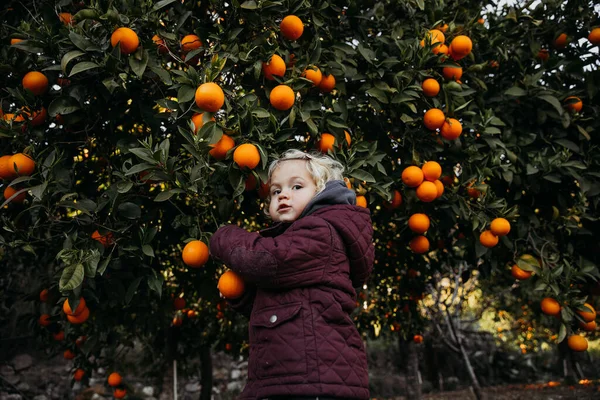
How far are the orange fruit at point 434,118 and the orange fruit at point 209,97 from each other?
1.10 meters

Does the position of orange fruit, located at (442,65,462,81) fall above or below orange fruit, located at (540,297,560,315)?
above

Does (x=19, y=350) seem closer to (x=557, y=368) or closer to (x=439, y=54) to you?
(x=439, y=54)

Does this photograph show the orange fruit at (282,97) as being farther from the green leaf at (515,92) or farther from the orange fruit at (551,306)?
the orange fruit at (551,306)

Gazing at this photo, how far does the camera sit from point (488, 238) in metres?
2.41

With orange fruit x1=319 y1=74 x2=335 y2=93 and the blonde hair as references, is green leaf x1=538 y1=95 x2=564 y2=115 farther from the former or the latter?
the blonde hair

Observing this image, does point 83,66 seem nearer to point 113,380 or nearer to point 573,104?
point 573,104

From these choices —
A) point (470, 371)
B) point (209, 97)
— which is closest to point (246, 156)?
point (209, 97)

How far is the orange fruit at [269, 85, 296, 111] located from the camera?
1.84m

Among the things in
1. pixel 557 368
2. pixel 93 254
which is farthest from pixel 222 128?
pixel 557 368

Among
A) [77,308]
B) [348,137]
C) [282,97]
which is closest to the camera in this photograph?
[282,97]

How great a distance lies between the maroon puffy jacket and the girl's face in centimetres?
13

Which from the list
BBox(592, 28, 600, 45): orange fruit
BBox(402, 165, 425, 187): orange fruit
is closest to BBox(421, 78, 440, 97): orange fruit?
BBox(402, 165, 425, 187): orange fruit

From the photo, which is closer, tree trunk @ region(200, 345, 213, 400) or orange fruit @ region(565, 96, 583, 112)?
orange fruit @ region(565, 96, 583, 112)

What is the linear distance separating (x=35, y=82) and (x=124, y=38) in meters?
0.45
